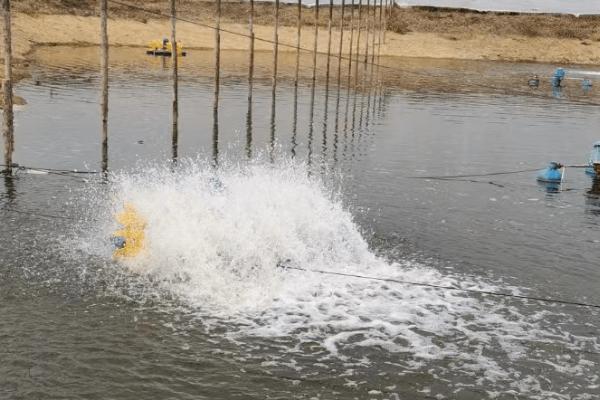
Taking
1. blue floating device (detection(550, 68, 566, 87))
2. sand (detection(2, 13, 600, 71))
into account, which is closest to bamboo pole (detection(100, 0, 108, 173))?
blue floating device (detection(550, 68, 566, 87))

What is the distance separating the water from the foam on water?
5 centimetres

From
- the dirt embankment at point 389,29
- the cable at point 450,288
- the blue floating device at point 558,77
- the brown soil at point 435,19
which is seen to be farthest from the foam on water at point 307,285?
the brown soil at point 435,19

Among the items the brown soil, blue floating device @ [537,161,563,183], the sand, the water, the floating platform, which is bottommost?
the water

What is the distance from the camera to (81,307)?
44.4ft

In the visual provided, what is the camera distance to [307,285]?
51.0 ft

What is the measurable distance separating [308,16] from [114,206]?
389 ft

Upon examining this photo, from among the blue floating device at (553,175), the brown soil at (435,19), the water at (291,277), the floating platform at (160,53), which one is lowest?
the water at (291,277)

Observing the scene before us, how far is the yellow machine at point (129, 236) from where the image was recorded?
→ 1595 centimetres

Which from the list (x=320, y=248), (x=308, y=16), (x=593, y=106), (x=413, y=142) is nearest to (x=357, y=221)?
(x=320, y=248)

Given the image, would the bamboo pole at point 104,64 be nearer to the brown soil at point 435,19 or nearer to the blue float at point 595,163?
the blue float at point 595,163

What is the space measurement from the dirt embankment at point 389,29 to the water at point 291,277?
222 feet

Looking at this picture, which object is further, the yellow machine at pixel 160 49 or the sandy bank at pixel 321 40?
the sandy bank at pixel 321 40

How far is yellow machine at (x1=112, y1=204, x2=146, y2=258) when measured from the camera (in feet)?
52.3

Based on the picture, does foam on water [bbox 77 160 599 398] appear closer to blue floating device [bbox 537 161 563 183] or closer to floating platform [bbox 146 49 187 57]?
blue floating device [bbox 537 161 563 183]
